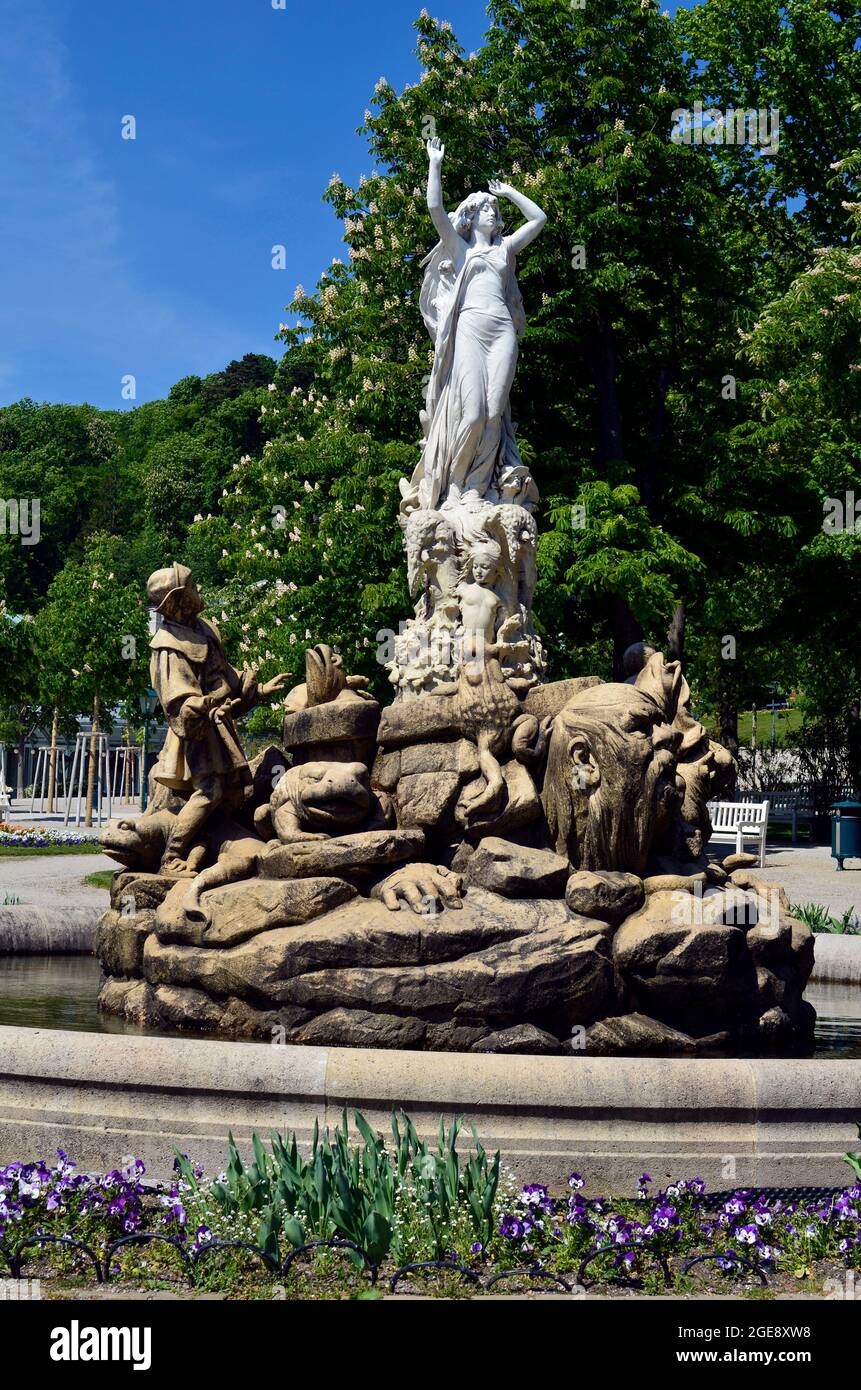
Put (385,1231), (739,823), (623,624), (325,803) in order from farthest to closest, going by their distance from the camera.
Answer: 1. (623,624)
2. (739,823)
3. (325,803)
4. (385,1231)

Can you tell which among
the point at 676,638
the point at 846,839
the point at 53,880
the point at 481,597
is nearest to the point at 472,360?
the point at 481,597

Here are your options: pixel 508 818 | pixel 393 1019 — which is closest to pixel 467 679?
pixel 508 818

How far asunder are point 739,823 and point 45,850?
1157cm

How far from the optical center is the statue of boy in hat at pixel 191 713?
816 centimetres

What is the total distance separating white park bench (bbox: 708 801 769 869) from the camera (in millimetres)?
19364

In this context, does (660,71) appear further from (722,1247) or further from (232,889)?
(722,1247)

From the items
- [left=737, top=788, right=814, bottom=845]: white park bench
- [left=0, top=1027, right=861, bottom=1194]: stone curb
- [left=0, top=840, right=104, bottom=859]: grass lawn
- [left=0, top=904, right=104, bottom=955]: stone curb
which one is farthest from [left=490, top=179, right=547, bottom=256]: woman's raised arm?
[left=737, top=788, right=814, bottom=845]: white park bench

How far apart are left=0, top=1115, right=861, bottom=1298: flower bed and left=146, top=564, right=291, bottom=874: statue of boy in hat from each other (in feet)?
9.72

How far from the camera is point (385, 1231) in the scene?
4.84 metres

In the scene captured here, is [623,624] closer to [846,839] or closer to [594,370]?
[594,370]

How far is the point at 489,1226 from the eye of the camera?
5.10 metres

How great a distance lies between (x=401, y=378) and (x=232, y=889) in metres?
12.6

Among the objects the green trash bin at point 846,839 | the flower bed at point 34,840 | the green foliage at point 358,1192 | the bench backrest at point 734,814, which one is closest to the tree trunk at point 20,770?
the flower bed at point 34,840

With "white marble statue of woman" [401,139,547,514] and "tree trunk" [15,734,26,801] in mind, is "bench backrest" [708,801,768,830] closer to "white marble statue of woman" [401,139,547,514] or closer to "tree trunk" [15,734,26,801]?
"white marble statue of woman" [401,139,547,514]
